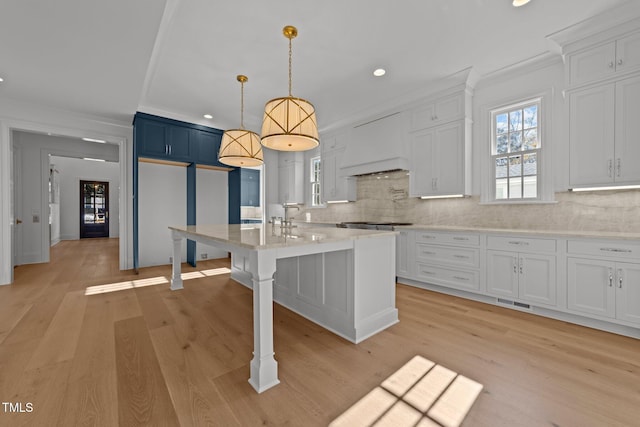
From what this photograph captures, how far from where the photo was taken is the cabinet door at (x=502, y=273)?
293 cm

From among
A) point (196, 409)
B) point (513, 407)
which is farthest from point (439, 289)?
point (196, 409)

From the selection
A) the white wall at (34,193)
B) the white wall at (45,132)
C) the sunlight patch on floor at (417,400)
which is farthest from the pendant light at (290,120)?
the white wall at (34,193)

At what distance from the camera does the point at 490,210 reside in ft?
11.8

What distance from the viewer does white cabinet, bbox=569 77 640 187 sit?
246cm

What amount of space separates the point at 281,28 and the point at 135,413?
319cm

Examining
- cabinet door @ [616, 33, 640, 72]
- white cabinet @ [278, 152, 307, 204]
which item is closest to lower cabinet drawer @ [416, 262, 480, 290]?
cabinet door @ [616, 33, 640, 72]

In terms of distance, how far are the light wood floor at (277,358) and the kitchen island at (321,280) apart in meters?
0.13

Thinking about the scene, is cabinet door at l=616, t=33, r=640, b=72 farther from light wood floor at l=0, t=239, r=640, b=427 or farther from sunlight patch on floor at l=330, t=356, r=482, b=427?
sunlight patch on floor at l=330, t=356, r=482, b=427

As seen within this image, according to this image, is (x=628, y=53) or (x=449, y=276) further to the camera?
(x=449, y=276)

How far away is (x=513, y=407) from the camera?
1465 millimetres

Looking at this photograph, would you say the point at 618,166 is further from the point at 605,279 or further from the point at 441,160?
the point at 441,160

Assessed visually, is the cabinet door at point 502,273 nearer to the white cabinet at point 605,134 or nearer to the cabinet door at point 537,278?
the cabinet door at point 537,278

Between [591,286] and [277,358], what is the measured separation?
2.92m

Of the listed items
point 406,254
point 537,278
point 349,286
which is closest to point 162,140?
point 349,286
